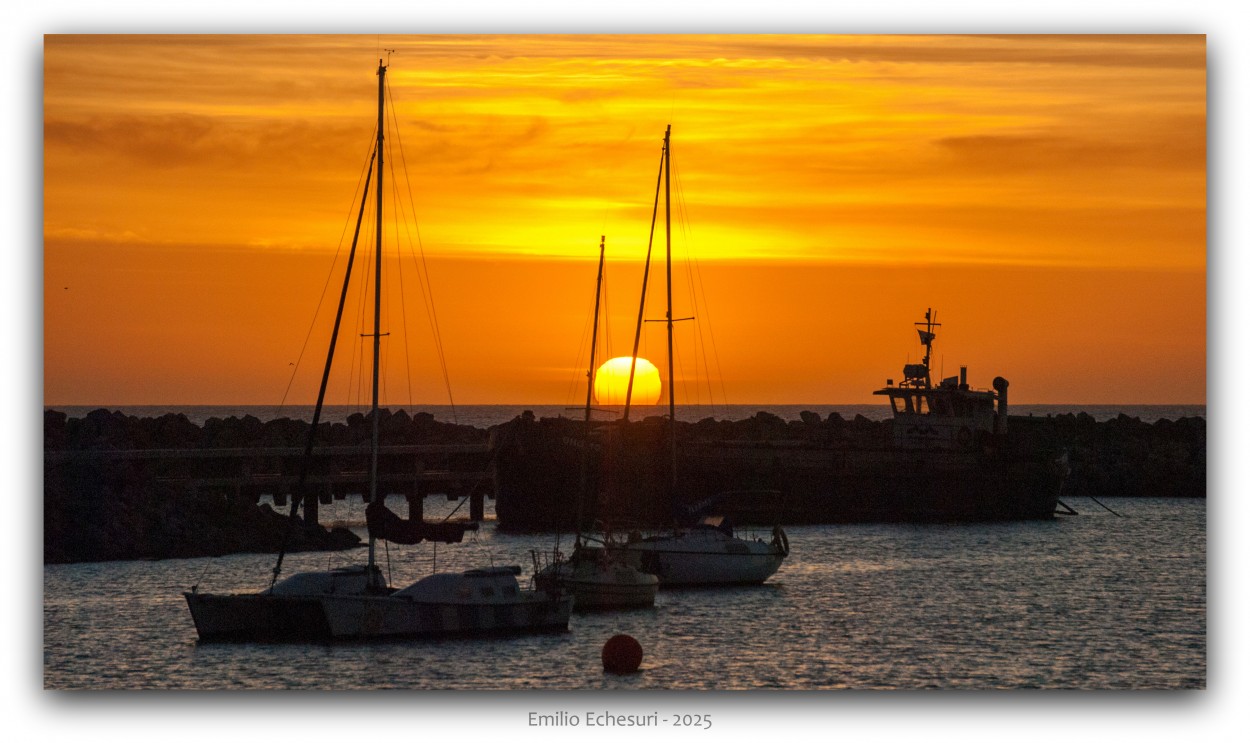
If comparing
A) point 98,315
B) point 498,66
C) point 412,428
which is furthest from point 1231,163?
point 412,428

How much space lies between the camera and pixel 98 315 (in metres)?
16.8

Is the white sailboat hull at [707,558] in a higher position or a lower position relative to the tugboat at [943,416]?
lower

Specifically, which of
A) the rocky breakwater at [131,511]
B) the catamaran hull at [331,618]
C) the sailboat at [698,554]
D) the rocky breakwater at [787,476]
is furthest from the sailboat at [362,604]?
the rocky breakwater at [787,476]

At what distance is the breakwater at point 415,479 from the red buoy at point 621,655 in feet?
29.2

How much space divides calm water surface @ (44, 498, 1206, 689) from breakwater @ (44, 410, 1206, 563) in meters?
1.30

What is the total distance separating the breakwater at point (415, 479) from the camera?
30.5 meters

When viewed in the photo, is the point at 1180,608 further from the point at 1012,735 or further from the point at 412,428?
the point at 412,428

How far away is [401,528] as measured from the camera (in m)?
19.6

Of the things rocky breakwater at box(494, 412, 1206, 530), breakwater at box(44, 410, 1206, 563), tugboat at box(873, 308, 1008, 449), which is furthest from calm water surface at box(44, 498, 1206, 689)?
tugboat at box(873, 308, 1008, 449)

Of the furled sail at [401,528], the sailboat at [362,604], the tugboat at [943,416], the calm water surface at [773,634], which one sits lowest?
the calm water surface at [773,634]

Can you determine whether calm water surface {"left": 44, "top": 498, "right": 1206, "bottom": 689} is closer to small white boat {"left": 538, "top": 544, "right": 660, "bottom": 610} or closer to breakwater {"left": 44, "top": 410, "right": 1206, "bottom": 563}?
small white boat {"left": 538, "top": 544, "right": 660, "bottom": 610}

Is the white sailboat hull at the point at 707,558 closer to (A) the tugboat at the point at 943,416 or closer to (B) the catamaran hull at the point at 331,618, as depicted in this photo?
(B) the catamaran hull at the point at 331,618

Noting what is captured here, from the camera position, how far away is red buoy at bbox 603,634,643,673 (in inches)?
726

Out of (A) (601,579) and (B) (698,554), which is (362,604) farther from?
(B) (698,554)
